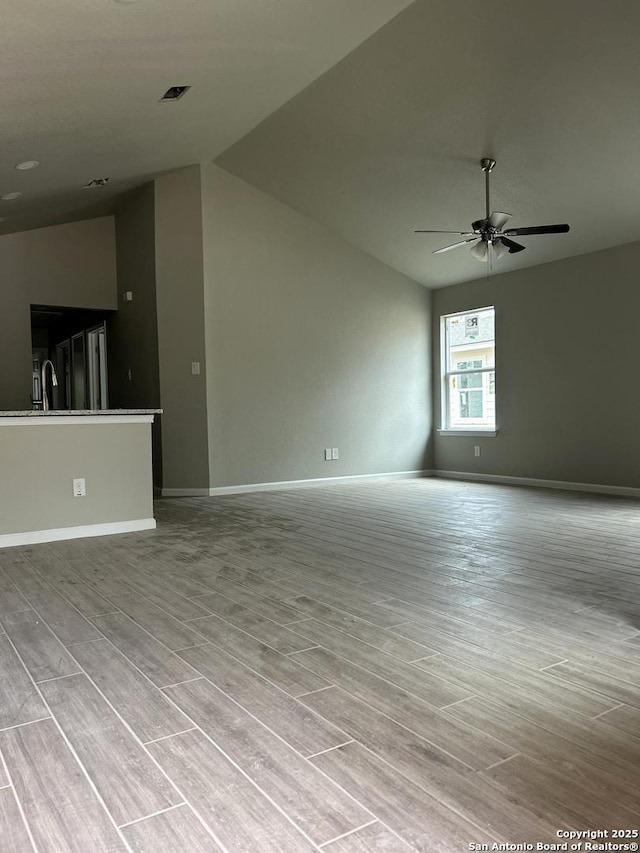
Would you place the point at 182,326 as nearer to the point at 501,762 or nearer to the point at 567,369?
the point at 567,369

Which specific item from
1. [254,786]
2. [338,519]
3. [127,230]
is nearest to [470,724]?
[254,786]

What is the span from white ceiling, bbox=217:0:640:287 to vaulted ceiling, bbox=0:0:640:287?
0.05 feet

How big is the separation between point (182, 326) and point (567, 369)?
4237mm

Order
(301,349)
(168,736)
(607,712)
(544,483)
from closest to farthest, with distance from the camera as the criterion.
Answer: (168,736)
(607,712)
(544,483)
(301,349)

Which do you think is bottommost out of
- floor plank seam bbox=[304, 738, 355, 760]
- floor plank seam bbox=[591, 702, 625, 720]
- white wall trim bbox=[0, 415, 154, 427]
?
floor plank seam bbox=[591, 702, 625, 720]

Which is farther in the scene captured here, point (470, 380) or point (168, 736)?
point (470, 380)

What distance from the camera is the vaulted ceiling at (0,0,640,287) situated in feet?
11.3

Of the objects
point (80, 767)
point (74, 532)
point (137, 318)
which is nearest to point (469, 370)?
point (137, 318)

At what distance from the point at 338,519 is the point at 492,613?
2538 millimetres

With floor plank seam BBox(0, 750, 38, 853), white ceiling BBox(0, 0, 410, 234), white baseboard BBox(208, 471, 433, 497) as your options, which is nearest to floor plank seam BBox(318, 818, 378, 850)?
floor plank seam BBox(0, 750, 38, 853)

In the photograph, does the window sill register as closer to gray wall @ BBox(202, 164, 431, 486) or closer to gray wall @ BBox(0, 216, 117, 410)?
gray wall @ BBox(202, 164, 431, 486)

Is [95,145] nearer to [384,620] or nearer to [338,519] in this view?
[338,519]

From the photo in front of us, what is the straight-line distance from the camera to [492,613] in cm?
276

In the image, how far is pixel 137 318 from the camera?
7.36 m
